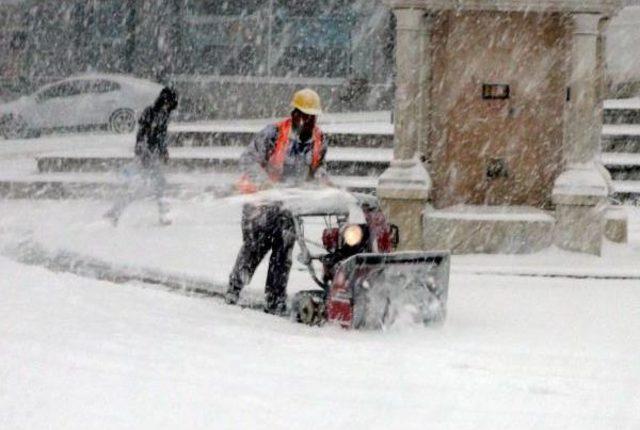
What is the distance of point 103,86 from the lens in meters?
26.2

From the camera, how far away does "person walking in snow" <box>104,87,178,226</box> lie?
14.7 meters

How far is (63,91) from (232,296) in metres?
17.8

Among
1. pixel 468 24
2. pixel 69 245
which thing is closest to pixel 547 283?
pixel 468 24

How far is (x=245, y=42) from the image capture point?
29969mm

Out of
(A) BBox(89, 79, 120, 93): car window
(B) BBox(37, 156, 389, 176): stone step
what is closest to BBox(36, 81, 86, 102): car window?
(A) BBox(89, 79, 120, 93): car window

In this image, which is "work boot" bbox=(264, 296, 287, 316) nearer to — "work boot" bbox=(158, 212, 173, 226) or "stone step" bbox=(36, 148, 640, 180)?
"work boot" bbox=(158, 212, 173, 226)

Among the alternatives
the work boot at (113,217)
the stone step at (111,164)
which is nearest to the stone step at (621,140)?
the stone step at (111,164)

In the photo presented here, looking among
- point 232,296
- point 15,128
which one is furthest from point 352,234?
point 15,128

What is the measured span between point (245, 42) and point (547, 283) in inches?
778

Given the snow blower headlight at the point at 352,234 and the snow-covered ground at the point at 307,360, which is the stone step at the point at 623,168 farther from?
the snow blower headlight at the point at 352,234

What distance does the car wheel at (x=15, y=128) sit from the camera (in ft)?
87.2

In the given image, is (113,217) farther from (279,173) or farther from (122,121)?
(122,121)

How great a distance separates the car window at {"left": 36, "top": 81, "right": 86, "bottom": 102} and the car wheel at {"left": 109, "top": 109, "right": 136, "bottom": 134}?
2.91 feet

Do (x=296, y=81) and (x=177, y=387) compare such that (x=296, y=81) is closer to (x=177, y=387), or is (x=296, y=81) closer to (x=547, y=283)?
(x=547, y=283)
